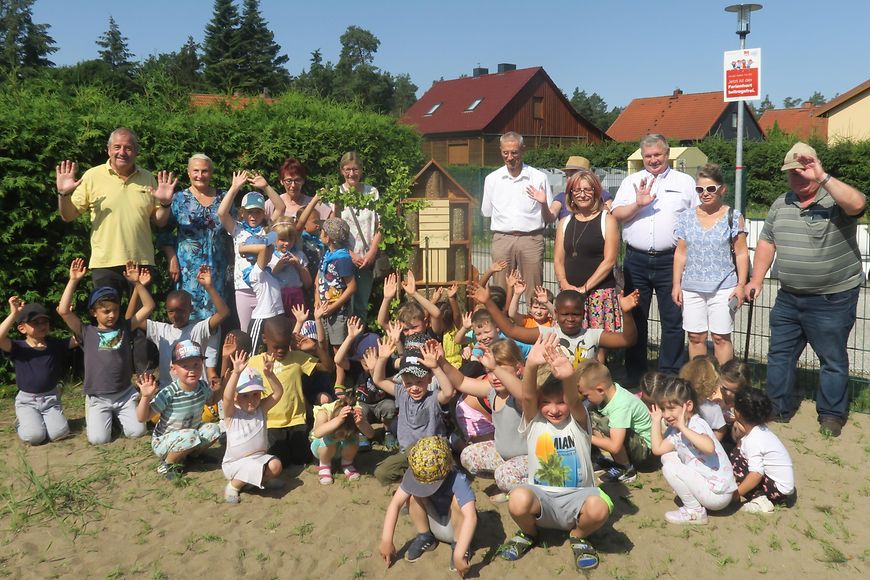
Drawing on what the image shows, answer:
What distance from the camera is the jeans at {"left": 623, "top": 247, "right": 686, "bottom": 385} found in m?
5.93

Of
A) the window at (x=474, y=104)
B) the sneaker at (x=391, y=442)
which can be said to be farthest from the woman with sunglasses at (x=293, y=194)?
the window at (x=474, y=104)

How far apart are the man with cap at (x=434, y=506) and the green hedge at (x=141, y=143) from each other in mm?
3550

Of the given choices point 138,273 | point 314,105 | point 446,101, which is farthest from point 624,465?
point 446,101

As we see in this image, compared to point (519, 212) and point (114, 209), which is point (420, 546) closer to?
point (519, 212)

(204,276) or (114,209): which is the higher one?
(114,209)

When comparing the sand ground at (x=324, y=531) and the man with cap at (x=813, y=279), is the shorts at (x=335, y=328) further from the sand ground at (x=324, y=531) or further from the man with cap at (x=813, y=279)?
the man with cap at (x=813, y=279)

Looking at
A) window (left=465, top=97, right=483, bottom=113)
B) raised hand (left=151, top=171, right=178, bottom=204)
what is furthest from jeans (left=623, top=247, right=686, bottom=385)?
window (left=465, top=97, right=483, bottom=113)

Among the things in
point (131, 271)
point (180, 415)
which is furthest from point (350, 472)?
point (131, 271)

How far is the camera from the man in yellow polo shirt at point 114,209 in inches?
233

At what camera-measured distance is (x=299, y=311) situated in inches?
216

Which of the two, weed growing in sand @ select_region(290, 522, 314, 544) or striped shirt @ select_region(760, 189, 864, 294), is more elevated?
striped shirt @ select_region(760, 189, 864, 294)

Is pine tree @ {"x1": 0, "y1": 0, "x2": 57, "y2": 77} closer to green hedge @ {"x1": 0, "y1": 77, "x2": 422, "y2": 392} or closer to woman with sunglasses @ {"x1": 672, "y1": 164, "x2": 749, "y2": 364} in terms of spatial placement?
green hedge @ {"x1": 0, "y1": 77, "x2": 422, "y2": 392}

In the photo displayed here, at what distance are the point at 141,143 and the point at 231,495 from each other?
→ 3.85 m

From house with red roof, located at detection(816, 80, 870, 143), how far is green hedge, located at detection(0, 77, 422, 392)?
102 ft
